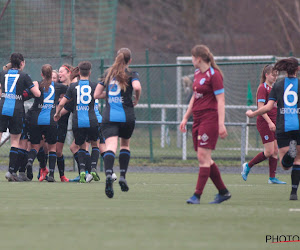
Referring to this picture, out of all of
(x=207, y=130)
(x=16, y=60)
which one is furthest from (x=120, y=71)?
(x=16, y=60)

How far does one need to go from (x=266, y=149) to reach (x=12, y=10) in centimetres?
1016

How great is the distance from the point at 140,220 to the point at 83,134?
5.59 meters

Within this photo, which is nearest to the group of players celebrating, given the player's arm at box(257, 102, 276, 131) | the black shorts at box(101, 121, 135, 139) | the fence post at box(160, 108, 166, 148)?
the black shorts at box(101, 121, 135, 139)

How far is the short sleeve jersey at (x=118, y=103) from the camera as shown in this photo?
9047mm

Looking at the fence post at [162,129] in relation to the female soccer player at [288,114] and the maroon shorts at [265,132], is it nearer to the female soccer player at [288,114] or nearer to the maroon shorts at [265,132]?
the maroon shorts at [265,132]

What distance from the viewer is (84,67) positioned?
11.5m

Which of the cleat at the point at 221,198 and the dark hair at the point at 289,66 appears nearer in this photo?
the cleat at the point at 221,198

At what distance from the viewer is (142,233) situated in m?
5.71

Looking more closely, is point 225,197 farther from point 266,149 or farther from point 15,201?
point 266,149

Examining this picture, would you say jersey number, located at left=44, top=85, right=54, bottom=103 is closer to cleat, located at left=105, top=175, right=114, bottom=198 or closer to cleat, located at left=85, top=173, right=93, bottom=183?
cleat, located at left=85, top=173, right=93, bottom=183

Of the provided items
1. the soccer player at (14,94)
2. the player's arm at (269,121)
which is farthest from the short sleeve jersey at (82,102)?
the player's arm at (269,121)

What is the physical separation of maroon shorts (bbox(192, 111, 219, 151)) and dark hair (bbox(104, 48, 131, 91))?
1.34 meters

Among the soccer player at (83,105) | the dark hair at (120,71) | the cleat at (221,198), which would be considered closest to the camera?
the cleat at (221,198)

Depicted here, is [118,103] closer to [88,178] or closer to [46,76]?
[88,178]
